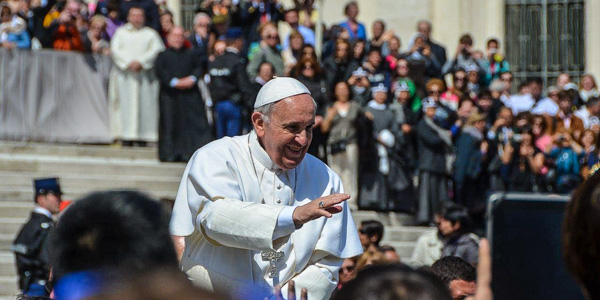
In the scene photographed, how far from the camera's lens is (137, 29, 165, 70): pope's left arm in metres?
15.1

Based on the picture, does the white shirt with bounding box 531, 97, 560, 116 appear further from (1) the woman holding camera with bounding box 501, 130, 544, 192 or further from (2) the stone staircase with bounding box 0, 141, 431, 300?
(2) the stone staircase with bounding box 0, 141, 431, 300

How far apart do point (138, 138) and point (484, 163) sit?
13.6 ft

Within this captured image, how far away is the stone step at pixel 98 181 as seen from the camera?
1409 cm

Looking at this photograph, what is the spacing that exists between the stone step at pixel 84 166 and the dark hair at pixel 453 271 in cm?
807

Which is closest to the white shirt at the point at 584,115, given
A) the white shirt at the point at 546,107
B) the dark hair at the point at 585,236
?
the white shirt at the point at 546,107

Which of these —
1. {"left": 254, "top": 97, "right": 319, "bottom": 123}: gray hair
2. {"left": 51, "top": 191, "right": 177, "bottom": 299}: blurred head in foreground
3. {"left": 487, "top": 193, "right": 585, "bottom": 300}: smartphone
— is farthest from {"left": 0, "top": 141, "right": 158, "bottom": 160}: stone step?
{"left": 51, "top": 191, "right": 177, "bottom": 299}: blurred head in foreground

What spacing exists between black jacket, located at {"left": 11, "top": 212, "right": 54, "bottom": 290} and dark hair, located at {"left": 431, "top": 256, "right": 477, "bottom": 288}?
4.36 meters

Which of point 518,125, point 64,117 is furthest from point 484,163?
point 64,117

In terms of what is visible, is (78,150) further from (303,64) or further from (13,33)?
(303,64)

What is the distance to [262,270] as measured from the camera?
5918mm

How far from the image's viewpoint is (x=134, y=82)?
15461 mm

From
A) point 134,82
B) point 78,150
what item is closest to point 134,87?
point 134,82

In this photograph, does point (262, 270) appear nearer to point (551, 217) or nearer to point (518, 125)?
point (551, 217)

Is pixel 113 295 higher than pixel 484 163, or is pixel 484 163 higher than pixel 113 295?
pixel 113 295
